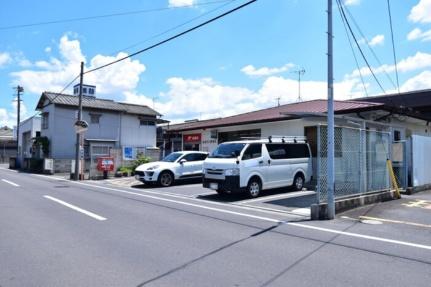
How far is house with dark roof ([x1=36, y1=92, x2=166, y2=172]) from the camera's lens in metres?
33.3

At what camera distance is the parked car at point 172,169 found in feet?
57.3

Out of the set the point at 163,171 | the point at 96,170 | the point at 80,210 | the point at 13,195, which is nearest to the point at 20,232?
the point at 80,210

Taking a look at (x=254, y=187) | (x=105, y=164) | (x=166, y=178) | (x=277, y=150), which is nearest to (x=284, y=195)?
(x=254, y=187)

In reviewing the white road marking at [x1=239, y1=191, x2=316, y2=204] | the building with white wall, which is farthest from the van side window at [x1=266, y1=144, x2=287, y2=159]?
the building with white wall

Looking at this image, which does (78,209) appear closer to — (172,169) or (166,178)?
(166,178)

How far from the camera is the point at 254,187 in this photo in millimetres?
13055

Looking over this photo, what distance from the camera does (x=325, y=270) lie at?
200 inches

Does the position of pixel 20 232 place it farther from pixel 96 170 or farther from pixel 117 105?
pixel 117 105

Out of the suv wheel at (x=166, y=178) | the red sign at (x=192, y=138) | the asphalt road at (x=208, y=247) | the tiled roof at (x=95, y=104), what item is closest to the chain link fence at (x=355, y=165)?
the asphalt road at (x=208, y=247)

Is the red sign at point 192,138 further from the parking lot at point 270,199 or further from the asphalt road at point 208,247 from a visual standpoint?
the asphalt road at point 208,247

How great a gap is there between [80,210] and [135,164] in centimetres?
1579

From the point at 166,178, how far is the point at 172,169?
0.51m

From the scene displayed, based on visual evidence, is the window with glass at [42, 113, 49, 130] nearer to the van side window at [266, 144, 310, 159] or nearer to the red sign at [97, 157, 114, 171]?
the red sign at [97, 157, 114, 171]

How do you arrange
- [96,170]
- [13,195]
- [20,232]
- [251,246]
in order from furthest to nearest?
[96,170], [13,195], [20,232], [251,246]
